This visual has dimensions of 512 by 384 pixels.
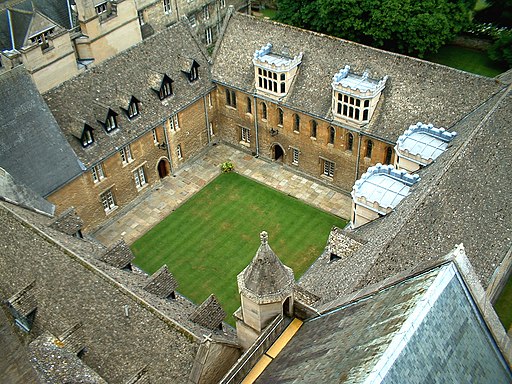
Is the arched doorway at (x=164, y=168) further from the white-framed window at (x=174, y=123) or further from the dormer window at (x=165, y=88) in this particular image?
the dormer window at (x=165, y=88)

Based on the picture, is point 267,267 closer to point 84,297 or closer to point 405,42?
point 84,297

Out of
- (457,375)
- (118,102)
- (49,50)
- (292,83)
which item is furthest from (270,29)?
(457,375)

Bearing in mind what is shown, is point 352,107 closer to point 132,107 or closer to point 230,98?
point 230,98

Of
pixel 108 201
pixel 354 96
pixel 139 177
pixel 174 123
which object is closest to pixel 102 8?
pixel 174 123

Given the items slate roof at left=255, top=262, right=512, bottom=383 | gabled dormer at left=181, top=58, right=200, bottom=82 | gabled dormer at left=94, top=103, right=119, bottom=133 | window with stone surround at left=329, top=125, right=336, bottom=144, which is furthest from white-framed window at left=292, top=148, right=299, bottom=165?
slate roof at left=255, top=262, right=512, bottom=383

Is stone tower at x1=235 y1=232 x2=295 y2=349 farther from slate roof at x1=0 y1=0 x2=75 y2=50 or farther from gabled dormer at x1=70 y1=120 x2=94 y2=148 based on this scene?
slate roof at x1=0 y1=0 x2=75 y2=50

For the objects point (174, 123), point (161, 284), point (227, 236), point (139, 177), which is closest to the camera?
point (161, 284)
